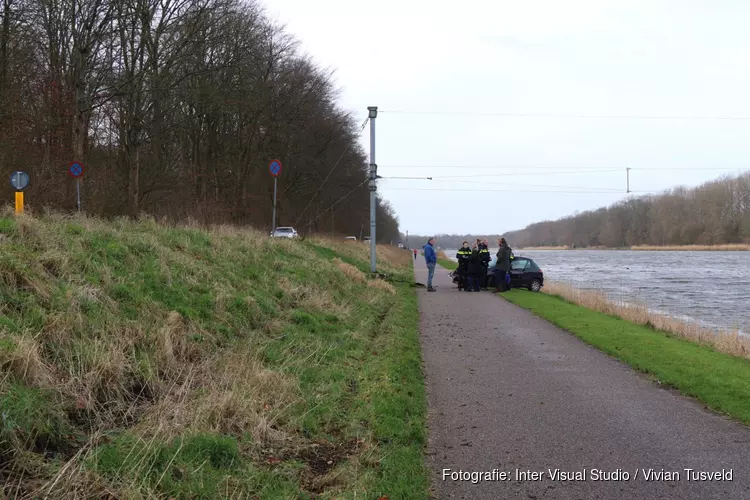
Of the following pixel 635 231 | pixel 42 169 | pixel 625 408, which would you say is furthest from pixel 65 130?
pixel 635 231

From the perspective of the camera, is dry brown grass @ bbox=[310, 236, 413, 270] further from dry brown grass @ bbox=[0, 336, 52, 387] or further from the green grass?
dry brown grass @ bbox=[0, 336, 52, 387]

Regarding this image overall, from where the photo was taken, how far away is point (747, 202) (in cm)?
11694

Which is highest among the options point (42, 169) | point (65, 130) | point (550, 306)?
point (65, 130)

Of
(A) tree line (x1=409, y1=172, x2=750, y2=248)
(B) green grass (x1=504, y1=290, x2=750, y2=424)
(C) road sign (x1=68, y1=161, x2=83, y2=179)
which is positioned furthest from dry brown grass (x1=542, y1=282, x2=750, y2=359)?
(A) tree line (x1=409, y1=172, x2=750, y2=248)

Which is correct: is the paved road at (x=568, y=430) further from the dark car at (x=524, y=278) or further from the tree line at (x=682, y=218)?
the tree line at (x=682, y=218)

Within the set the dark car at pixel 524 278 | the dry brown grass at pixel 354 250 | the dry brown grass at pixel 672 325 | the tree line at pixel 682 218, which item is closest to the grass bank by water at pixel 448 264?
the dry brown grass at pixel 354 250

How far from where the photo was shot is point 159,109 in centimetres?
2353

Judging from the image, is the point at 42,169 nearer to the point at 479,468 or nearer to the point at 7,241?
the point at 7,241

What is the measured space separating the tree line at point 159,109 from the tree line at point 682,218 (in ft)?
250

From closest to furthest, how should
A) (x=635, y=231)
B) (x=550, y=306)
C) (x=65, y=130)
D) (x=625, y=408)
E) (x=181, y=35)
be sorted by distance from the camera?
1. (x=625, y=408)
2. (x=550, y=306)
3. (x=65, y=130)
4. (x=181, y=35)
5. (x=635, y=231)

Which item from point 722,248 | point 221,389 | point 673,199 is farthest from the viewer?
point 673,199

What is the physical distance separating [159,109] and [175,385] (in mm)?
20180

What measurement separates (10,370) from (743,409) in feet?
21.6

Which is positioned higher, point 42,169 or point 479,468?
point 42,169
